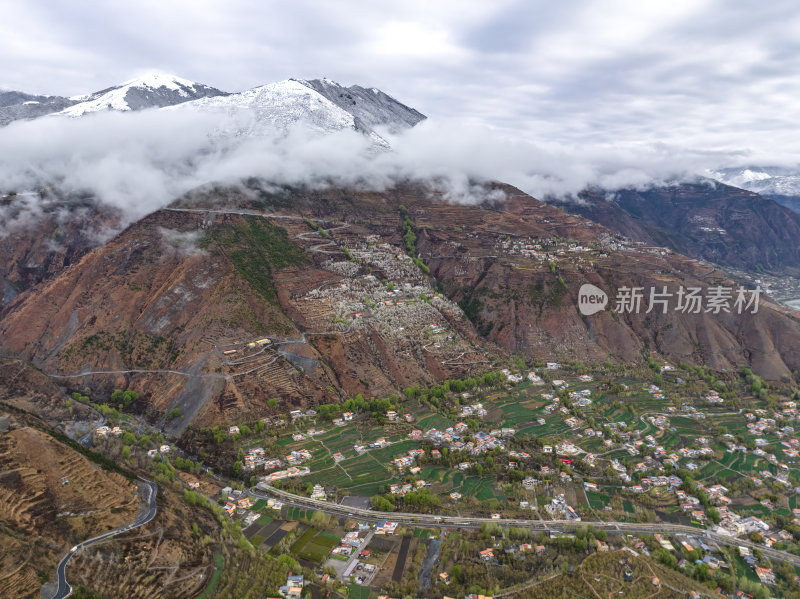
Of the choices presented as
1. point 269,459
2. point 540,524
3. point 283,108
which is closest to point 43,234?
point 269,459

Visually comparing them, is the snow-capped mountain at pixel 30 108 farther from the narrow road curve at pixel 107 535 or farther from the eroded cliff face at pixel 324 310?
the narrow road curve at pixel 107 535

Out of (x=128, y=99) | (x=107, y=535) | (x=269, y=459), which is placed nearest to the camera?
(x=107, y=535)

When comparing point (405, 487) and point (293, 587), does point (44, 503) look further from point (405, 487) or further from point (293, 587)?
point (405, 487)

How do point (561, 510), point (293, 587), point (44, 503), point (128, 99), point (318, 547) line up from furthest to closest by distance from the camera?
point (128, 99)
point (561, 510)
point (318, 547)
point (293, 587)
point (44, 503)

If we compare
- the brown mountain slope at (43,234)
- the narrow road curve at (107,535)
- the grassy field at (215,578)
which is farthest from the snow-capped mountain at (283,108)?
the grassy field at (215,578)

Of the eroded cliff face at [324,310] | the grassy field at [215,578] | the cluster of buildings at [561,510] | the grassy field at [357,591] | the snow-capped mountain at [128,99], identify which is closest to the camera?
the grassy field at [215,578]

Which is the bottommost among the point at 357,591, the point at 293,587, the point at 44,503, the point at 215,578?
the point at 357,591

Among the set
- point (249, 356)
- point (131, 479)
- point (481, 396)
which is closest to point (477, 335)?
point (481, 396)
